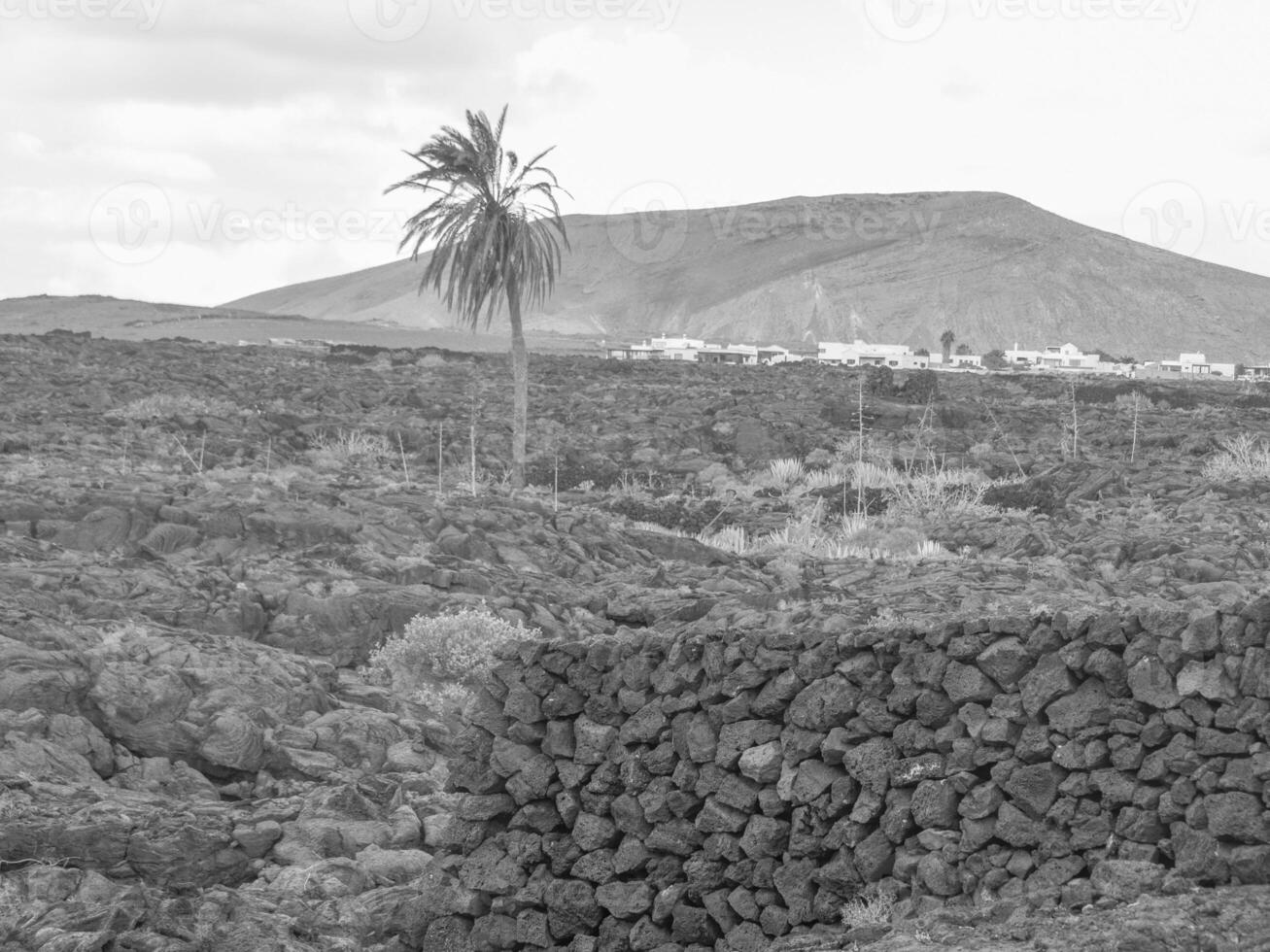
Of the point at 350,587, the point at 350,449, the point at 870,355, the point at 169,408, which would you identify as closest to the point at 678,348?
the point at 870,355

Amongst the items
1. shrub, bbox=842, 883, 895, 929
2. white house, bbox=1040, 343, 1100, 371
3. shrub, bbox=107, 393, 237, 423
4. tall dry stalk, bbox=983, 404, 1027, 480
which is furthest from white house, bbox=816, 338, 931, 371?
shrub, bbox=842, 883, 895, 929

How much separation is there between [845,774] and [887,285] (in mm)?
149944

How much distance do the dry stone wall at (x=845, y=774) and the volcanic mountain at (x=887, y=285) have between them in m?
129

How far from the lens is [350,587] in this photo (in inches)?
620

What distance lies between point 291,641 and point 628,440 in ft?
69.0

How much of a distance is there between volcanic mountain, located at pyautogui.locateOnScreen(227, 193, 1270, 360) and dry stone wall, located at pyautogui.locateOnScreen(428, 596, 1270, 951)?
129 metres

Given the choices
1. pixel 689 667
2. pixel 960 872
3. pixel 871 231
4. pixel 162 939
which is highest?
pixel 871 231

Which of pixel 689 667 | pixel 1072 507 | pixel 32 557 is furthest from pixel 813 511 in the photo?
pixel 689 667

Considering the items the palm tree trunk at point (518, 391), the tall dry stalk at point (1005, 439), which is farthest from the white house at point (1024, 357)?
the palm tree trunk at point (518, 391)

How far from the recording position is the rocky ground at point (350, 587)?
8727 mm

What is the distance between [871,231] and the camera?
177 m

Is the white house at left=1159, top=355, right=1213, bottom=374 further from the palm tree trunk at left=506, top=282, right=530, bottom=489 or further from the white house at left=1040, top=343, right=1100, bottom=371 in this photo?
the palm tree trunk at left=506, top=282, right=530, bottom=489

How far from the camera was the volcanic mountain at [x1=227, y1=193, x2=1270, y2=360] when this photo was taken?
13625 cm

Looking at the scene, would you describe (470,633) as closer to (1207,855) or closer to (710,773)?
(710,773)
